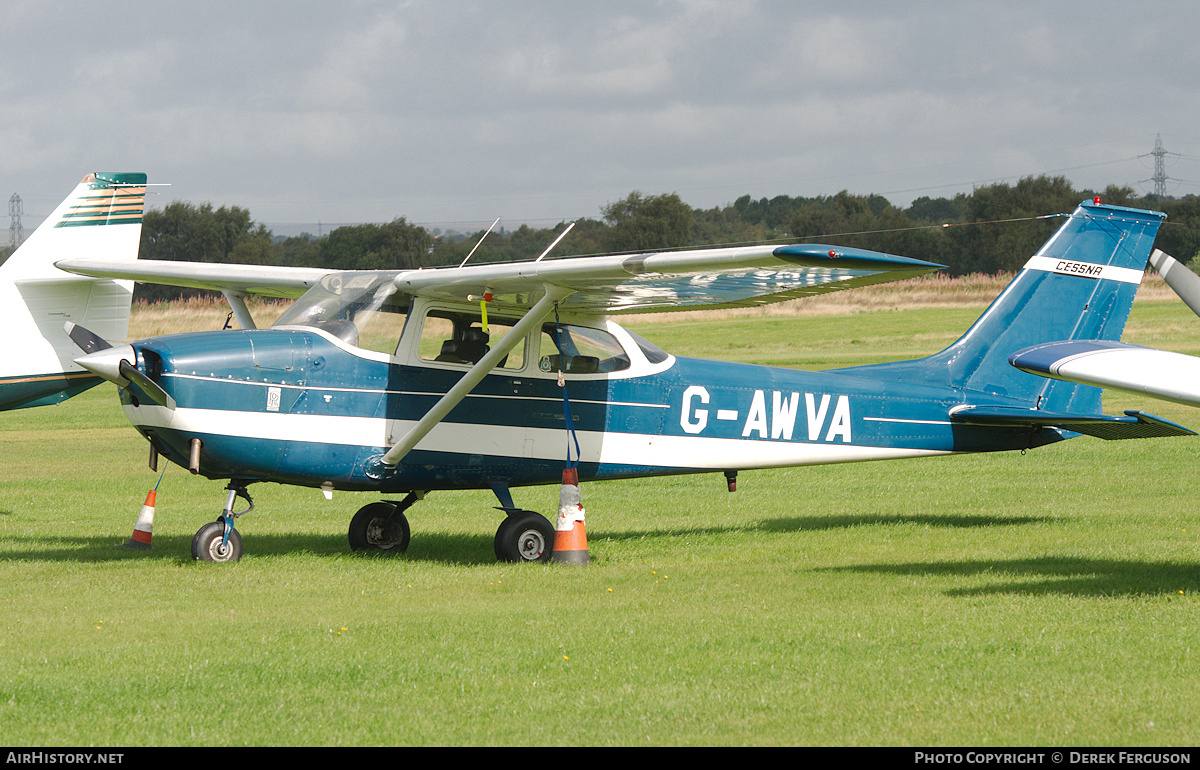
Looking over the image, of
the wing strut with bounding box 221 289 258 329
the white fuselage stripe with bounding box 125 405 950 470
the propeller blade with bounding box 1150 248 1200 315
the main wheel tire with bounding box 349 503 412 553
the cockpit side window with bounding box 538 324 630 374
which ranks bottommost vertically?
the main wheel tire with bounding box 349 503 412 553

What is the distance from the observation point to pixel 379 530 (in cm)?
1103

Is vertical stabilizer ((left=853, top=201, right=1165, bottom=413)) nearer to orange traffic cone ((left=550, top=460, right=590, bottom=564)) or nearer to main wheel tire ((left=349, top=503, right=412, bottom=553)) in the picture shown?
orange traffic cone ((left=550, top=460, right=590, bottom=564))

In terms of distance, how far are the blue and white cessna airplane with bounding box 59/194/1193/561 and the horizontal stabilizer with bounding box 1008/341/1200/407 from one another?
1296mm

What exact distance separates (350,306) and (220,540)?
2287 millimetres

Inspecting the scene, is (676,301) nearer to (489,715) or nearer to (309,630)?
(309,630)

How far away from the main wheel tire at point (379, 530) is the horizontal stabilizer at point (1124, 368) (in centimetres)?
592

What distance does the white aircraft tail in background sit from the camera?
45.2 ft

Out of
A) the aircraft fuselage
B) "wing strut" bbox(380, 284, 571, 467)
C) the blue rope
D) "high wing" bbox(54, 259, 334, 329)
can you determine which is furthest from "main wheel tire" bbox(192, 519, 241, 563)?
the blue rope

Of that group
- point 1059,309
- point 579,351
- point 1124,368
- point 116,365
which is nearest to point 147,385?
point 116,365

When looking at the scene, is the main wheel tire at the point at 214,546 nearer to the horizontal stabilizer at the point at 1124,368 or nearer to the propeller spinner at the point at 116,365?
the propeller spinner at the point at 116,365

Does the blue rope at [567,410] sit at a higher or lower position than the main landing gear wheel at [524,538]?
higher

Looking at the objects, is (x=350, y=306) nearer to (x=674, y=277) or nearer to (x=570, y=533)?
(x=570, y=533)

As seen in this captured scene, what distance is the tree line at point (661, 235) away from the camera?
78.5 metres

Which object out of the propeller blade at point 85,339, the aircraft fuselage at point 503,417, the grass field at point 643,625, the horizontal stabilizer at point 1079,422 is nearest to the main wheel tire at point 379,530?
the grass field at point 643,625
